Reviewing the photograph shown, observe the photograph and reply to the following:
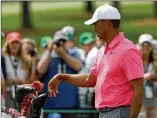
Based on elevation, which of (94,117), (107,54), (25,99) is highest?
(107,54)

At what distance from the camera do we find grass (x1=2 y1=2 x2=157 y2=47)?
3347 centimetres

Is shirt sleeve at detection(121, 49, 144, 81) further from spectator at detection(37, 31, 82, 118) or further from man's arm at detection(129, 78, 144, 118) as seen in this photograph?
spectator at detection(37, 31, 82, 118)

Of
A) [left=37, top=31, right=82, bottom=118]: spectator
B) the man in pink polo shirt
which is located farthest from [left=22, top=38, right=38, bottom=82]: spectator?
the man in pink polo shirt

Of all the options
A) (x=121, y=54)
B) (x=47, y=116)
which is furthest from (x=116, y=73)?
(x=47, y=116)

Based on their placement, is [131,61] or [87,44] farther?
[87,44]

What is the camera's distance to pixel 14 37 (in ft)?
37.6

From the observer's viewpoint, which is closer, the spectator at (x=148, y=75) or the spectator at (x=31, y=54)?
the spectator at (x=148, y=75)

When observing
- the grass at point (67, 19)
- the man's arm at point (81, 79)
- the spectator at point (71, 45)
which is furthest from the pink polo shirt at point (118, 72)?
the grass at point (67, 19)

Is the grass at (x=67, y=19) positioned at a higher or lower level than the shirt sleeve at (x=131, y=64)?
lower

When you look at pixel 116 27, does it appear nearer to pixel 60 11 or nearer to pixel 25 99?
pixel 25 99

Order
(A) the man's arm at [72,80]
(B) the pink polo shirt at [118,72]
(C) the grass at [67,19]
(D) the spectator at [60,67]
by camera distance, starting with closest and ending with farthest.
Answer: (B) the pink polo shirt at [118,72], (A) the man's arm at [72,80], (D) the spectator at [60,67], (C) the grass at [67,19]

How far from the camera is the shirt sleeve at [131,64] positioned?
6770 millimetres

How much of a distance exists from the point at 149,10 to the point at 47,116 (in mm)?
33624

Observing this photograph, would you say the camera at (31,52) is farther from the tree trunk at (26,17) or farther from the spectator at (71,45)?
the tree trunk at (26,17)
